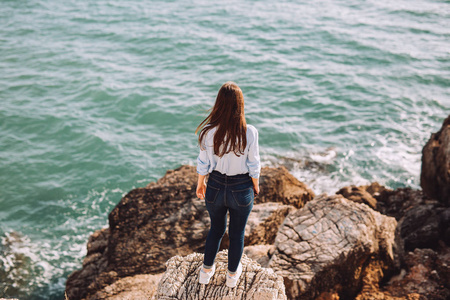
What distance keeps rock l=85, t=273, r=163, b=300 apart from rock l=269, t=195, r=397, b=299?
8.45 ft

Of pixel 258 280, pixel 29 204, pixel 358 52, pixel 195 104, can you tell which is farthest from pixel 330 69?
pixel 258 280

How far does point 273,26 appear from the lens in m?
29.4

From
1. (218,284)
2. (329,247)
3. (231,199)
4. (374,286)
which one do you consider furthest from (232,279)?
(374,286)

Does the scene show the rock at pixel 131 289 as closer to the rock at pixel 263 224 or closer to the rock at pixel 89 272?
the rock at pixel 89 272

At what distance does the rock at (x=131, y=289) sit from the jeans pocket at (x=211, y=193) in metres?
3.16

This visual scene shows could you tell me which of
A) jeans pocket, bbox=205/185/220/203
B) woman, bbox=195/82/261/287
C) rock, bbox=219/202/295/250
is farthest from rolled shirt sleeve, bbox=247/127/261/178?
rock, bbox=219/202/295/250

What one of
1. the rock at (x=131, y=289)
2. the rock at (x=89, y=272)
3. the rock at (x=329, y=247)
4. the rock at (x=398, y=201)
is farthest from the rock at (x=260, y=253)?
the rock at (x=398, y=201)

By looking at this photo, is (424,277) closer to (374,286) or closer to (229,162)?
(374,286)

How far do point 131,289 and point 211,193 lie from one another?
3934 mm

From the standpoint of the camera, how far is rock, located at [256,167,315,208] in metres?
9.95

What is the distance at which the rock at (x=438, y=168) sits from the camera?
1058cm

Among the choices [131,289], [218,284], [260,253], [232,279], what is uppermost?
[232,279]

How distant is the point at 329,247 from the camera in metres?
6.92

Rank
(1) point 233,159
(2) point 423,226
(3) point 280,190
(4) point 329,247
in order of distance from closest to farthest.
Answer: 1. (1) point 233,159
2. (4) point 329,247
3. (2) point 423,226
4. (3) point 280,190
